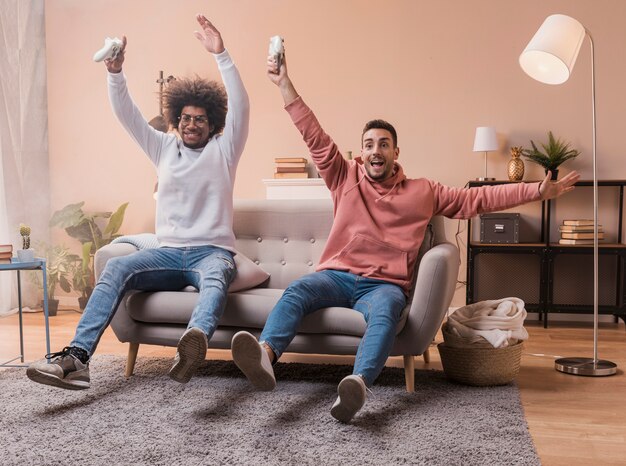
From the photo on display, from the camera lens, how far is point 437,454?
1.83m

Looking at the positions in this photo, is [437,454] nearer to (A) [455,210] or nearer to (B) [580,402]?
(B) [580,402]

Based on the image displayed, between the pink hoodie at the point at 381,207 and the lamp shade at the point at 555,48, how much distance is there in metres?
0.61

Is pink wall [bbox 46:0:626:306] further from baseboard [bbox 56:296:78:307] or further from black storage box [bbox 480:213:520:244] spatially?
baseboard [bbox 56:296:78:307]

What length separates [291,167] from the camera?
4555 millimetres

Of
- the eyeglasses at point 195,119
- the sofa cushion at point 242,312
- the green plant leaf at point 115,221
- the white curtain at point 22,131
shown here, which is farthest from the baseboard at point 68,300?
the eyeglasses at point 195,119

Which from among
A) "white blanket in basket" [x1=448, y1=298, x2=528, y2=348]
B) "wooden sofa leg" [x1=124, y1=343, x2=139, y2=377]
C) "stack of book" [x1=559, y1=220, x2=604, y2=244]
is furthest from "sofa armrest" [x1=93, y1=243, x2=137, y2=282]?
"stack of book" [x1=559, y1=220, x2=604, y2=244]

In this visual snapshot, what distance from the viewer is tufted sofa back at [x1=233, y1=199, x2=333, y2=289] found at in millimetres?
2994

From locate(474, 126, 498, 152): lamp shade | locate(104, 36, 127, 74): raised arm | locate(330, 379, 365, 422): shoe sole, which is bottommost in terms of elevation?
locate(330, 379, 365, 422): shoe sole

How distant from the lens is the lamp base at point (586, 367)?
2.85m

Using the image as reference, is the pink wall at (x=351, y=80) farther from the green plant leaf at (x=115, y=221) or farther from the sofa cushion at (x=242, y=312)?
the sofa cushion at (x=242, y=312)

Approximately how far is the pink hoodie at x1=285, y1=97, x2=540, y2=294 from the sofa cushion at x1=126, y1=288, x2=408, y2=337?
217 millimetres

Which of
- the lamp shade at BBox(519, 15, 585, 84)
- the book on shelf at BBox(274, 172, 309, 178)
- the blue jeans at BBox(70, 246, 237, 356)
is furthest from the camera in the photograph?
the book on shelf at BBox(274, 172, 309, 178)

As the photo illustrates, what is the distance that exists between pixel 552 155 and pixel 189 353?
9.65 ft

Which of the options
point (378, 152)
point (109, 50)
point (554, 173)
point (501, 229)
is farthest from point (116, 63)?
point (554, 173)
